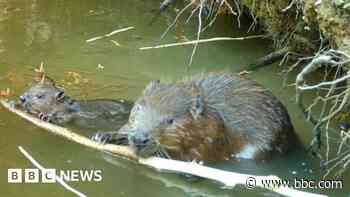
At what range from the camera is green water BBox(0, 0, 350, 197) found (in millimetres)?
4590

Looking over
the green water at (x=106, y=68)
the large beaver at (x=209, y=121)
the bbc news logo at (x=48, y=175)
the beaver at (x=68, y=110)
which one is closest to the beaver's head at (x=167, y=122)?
the large beaver at (x=209, y=121)

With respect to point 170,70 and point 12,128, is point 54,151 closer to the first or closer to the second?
point 12,128

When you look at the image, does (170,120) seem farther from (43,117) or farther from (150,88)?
(43,117)

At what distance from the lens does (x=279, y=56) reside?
20.7ft

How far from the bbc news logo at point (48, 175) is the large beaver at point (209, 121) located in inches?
13.2

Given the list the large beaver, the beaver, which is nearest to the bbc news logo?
the large beaver

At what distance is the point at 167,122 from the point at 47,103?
3.79ft

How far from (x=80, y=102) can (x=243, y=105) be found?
1.25 metres

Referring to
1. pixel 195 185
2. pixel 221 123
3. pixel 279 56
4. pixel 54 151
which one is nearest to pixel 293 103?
pixel 279 56

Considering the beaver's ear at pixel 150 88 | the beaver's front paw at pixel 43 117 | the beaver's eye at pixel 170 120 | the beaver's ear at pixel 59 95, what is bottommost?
the beaver's front paw at pixel 43 117

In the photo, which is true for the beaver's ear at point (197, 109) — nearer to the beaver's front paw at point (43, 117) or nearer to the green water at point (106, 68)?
the green water at point (106, 68)

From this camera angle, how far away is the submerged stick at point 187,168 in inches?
156

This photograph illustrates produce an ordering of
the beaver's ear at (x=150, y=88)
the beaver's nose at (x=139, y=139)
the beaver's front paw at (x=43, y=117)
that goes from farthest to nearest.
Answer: the beaver's front paw at (x=43, y=117)
the beaver's ear at (x=150, y=88)
the beaver's nose at (x=139, y=139)

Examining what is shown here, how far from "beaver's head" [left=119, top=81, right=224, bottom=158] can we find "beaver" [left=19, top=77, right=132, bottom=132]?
0.57 meters
